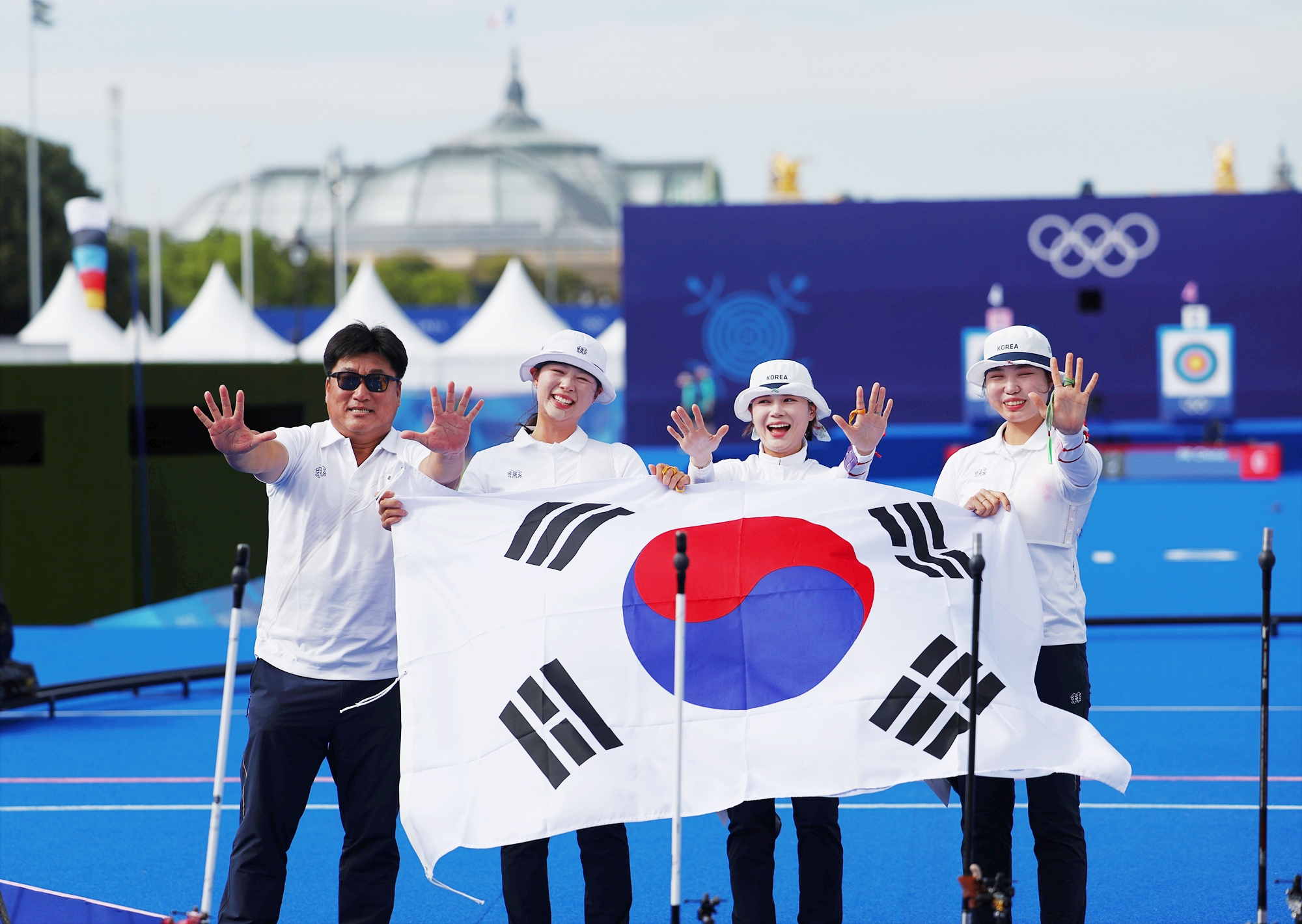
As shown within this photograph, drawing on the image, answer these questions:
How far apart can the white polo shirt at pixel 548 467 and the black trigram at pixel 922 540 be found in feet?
2.73

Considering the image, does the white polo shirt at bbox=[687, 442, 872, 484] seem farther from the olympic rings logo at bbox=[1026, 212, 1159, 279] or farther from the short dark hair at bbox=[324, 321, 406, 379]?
the olympic rings logo at bbox=[1026, 212, 1159, 279]

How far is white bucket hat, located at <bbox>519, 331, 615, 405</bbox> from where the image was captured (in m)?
4.46

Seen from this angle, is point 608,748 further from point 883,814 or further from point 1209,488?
point 1209,488

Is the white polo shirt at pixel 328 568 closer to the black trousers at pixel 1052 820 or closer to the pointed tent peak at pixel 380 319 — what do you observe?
the black trousers at pixel 1052 820

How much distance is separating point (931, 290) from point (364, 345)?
24.6 metres

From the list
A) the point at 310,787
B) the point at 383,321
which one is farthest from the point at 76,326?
the point at 310,787

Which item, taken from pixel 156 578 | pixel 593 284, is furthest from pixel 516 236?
pixel 156 578

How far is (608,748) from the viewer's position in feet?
13.5

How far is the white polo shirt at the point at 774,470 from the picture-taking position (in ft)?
15.4

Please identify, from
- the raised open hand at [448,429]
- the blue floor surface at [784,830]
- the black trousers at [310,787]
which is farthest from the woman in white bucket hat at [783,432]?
the blue floor surface at [784,830]

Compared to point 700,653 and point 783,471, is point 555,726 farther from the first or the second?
point 783,471

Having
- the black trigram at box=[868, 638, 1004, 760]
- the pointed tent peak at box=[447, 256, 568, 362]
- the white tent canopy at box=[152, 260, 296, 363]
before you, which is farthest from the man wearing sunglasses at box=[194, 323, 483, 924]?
the white tent canopy at box=[152, 260, 296, 363]

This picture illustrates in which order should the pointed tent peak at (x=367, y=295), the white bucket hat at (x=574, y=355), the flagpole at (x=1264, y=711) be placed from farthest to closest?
the pointed tent peak at (x=367, y=295), the white bucket hat at (x=574, y=355), the flagpole at (x=1264, y=711)

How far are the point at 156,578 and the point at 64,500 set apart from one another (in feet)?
3.36
